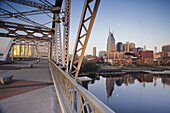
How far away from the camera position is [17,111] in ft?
8.23

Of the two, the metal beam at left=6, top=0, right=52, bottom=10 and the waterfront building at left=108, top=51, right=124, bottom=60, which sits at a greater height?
the metal beam at left=6, top=0, right=52, bottom=10

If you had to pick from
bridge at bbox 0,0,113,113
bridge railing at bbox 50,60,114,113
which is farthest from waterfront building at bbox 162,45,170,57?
bridge railing at bbox 50,60,114,113

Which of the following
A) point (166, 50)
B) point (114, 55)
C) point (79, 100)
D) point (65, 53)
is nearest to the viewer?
point (79, 100)

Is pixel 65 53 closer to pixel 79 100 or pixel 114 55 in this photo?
pixel 79 100

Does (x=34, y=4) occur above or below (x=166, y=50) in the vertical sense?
below

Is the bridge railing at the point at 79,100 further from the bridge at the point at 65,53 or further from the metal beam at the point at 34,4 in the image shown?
A: the metal beam at the point at 34,4

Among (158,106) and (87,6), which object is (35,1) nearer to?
(87,6)

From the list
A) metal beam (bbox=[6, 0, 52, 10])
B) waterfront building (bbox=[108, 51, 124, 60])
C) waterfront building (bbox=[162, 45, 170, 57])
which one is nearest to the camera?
metal beam (bbox=[6, 0, 52, 10])

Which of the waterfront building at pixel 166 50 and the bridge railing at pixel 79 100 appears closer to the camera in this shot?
the bridge railing at pixel 79 100

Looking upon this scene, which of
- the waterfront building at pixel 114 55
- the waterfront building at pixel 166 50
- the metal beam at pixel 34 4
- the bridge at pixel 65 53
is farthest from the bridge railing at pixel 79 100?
the waterfront building at pixel 166 50

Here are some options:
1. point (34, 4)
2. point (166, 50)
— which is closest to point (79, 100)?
point (34, 4)

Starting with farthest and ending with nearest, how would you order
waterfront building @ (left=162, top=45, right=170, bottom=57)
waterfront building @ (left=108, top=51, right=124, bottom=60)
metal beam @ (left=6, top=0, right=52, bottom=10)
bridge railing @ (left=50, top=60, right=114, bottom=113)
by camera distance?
waterfront building @ (left=108, top=51, right=124, bottom=60), waterfront building @ (left=162, top=45, right=170, bottom=57), metal beam @ (left=6, top=0, right=52, bottom=10), bridge railing @ (left=50, top=60, right=114, bottom=113)

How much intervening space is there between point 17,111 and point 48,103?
80 cm

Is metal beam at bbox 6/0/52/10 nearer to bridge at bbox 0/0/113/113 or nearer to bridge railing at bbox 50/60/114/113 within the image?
bridge at bbox 0/0/113/113
